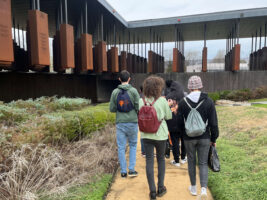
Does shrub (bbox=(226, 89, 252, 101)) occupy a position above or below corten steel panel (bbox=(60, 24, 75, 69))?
below

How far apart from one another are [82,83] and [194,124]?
993 centimetres

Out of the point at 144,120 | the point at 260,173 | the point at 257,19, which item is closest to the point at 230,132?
the point at 260,173

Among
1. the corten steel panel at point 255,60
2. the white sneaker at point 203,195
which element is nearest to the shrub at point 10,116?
the white sneaker at point 203,195

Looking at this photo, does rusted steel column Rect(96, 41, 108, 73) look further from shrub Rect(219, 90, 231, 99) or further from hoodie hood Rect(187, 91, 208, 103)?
shrub Rect(219, 90, 231, 99)

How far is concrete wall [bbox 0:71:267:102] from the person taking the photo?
7.99 meters

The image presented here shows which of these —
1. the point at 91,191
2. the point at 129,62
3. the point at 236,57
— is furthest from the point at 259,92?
the point at 91,191

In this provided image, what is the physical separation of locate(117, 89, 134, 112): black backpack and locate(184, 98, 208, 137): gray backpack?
3.53 feet

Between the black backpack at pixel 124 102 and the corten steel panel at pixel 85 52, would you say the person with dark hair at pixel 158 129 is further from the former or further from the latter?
the corten steel panel at pixel 85 52

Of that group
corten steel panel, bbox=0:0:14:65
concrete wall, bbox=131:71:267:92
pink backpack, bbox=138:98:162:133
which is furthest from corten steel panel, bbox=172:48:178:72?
pink backpack, bbox=138:98:162:133

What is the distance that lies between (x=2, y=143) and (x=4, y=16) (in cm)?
343

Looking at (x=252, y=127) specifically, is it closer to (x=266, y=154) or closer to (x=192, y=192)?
(x=266, y=154)

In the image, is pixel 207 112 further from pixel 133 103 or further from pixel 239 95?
pixel 239 95

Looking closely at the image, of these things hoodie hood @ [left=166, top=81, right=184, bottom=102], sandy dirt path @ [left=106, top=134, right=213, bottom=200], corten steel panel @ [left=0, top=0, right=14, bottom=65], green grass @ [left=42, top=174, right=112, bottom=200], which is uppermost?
corten steel panel @ [left=0, top=0, right=14, bottom=65]

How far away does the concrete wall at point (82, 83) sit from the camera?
799 cm
